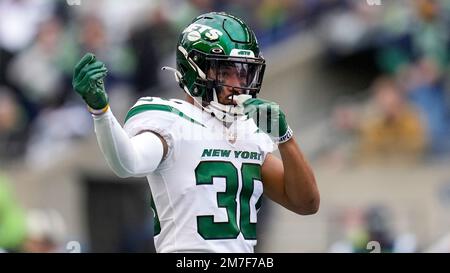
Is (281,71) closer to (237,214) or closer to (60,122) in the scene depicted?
(60,122)

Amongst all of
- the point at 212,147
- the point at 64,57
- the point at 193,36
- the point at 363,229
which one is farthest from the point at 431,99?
the point at 212,147

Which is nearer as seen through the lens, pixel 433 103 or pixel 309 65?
pixel 433 103

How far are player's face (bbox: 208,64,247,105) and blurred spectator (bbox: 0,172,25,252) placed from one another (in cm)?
343

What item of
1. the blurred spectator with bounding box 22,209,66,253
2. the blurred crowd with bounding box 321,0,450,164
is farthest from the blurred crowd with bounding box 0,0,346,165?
the blurred crowd with bounding box 321,0,450,164

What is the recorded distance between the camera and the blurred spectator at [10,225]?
7332 millimetres

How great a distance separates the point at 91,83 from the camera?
3.58 m

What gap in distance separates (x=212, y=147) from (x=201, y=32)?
17.3 inches

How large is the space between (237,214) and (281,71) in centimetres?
539

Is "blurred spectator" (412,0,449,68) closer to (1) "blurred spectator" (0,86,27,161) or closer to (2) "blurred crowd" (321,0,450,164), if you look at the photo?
(2) "blurred crowd" (321,0,450,164)

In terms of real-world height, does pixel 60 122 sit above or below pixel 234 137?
below

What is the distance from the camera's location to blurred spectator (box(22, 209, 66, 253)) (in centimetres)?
707
